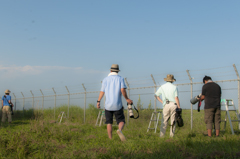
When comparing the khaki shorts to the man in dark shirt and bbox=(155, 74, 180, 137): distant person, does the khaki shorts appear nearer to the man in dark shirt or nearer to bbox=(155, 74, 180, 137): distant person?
the man in dark shirt

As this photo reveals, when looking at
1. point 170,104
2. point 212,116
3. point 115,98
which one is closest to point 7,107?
point 115,98

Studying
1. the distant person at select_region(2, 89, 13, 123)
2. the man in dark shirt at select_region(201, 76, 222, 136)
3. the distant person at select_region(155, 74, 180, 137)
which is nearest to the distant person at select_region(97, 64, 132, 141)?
the distant person at select_region(155, 74, 180, 137)

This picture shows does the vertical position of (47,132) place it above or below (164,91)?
below

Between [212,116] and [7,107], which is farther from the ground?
[212,116]

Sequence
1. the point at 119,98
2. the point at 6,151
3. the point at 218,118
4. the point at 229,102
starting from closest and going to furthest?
the point at 6,151 < the point at 119,98 < the point at 218,118 < the point at 229,102

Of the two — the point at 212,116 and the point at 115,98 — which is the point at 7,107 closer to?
the point at 115,98

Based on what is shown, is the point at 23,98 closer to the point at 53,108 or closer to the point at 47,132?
the point at 53,108

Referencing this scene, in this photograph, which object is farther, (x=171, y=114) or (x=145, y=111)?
(x=145, y=111)

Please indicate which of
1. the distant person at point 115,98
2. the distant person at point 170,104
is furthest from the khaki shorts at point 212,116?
the distant person at point 115,98

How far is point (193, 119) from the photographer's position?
9984 mm

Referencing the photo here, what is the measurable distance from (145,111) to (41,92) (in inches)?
453

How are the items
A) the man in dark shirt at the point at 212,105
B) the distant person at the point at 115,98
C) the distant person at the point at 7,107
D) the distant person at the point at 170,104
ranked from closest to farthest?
the distant person at the point at 115,98 < the man in dark shirt at the point at 212,105 < the distant person at the point at 170,104 < the distant person at the point at 7,107

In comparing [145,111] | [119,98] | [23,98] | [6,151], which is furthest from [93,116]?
[23,98]

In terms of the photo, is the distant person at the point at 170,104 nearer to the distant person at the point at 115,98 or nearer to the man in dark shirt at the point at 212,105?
the man in dark shirt at the point at 212,105
